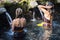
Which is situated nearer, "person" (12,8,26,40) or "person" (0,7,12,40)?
"person" (12,8,26,40)

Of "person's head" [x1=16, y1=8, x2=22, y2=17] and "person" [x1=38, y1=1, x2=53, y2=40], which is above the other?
"person's head" [x1=16, y1=8, x2=22, y2=17]

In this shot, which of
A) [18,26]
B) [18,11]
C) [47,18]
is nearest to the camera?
[18,26]

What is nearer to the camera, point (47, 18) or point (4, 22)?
point (4, 22)

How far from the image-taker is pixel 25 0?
3699 millimetres

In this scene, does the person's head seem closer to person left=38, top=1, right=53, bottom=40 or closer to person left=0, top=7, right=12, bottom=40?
person left=0, top=7, right=12, bottom=40

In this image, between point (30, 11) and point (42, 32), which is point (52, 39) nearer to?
point (42, 32)

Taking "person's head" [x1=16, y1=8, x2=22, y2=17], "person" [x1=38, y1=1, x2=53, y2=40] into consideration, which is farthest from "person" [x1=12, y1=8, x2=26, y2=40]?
"person" [x1=38, y1=1, x2=53, y2=40]

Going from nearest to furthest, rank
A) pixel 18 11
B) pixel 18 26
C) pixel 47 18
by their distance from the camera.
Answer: pixel 18 26 → pixel 18 11 → pixel 47 18

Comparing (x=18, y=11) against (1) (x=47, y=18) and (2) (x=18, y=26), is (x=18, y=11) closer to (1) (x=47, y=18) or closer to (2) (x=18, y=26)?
(2) (x=18, y=26)

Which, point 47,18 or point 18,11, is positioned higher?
point 18,11

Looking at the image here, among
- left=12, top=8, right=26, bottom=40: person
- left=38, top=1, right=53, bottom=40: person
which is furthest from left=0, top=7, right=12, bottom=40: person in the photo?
left=38, top=1, right=53, bottom=40: person

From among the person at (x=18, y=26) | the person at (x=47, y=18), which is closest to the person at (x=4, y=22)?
the person at (x=18, y=26)

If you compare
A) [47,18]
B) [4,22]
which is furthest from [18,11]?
[47,18]

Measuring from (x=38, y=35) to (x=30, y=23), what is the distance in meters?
0.34
